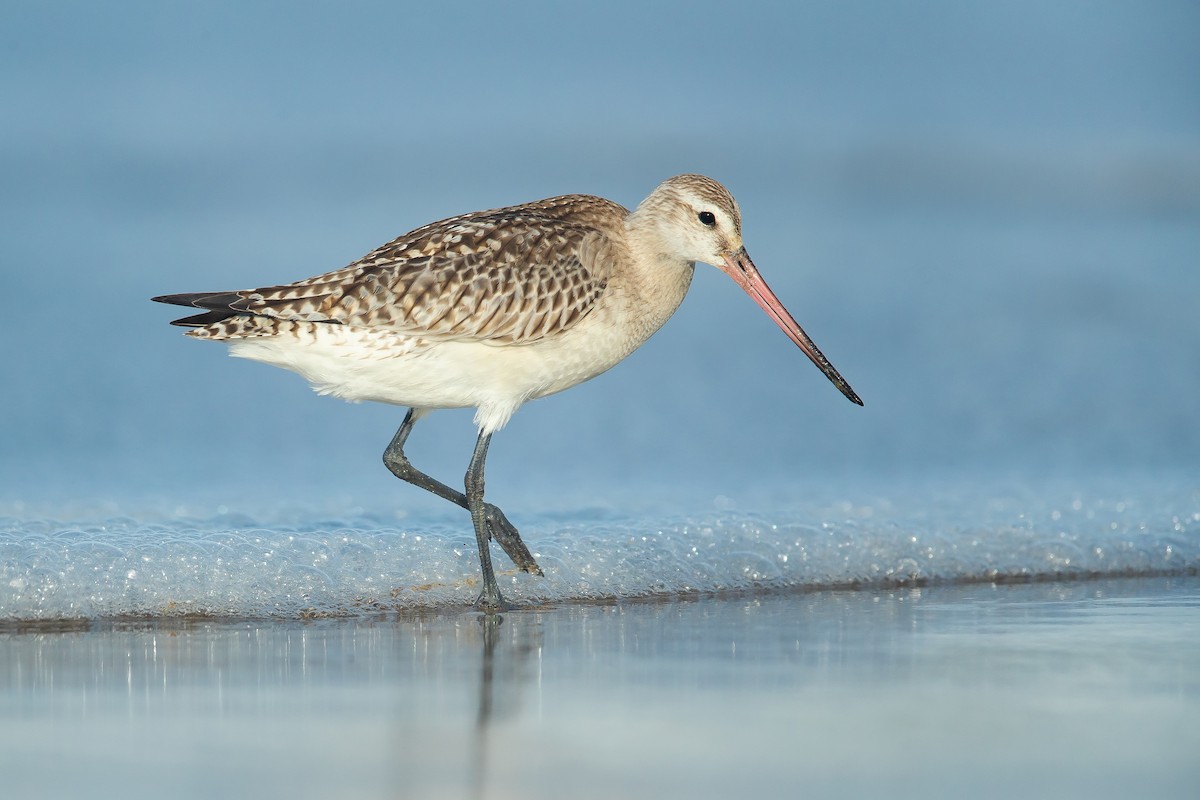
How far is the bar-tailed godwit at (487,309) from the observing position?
19.7 feet

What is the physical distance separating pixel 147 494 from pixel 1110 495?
15.6 feet

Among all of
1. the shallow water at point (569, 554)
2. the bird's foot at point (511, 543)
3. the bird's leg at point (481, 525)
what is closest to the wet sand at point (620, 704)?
the bird's leg at point (481, 525)

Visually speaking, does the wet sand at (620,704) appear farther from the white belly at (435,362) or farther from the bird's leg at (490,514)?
the white belly at (435,362)

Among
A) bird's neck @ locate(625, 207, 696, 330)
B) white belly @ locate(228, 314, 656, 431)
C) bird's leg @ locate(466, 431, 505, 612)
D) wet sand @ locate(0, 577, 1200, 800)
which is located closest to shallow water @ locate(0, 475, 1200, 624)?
bird's leg @ locate(466, 431, 505, 612)

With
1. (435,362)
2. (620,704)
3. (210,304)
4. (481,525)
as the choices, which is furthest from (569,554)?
(620,704)

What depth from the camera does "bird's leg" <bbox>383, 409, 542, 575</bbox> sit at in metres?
6.36

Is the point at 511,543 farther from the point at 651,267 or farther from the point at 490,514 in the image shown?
the point at 651,267

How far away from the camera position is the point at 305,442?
906 cm

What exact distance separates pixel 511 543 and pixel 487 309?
0.96m

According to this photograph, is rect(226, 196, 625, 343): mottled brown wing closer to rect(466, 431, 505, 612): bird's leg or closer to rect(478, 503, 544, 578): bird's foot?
rect(466, 431, 505, 612): bird's leg

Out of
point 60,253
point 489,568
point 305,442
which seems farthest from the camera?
point 60,253

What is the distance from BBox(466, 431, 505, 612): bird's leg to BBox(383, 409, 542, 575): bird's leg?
0.05 m

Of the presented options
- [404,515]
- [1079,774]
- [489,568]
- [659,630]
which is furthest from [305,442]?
→ [1079,774]

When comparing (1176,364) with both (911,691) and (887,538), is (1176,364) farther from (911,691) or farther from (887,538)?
(911,691)
